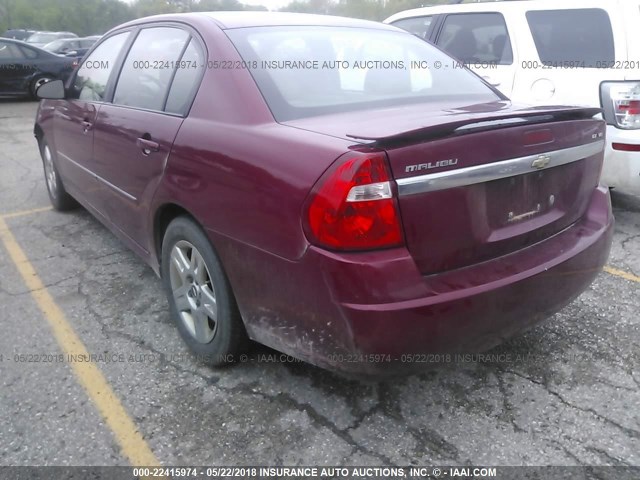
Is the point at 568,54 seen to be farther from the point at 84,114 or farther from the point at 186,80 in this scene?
the point at 84,114

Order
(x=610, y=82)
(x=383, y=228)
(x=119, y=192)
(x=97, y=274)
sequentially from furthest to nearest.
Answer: (x=610, y=82) < (x=97, y=274) < (x=119, y=192) < (x=383, y=228)

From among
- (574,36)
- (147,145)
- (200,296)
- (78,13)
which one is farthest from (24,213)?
(78,13)

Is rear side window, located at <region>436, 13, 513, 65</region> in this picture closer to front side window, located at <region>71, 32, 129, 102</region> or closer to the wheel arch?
front side window, located at <region>71, 32, 129, 102</region>

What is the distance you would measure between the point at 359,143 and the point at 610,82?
3341mm

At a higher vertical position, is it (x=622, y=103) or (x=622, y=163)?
(x=622, y=103)

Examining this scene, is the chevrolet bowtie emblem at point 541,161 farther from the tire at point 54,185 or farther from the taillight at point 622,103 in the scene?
the tire at point 54,185

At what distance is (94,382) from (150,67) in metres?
1.73

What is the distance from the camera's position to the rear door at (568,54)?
446 cm

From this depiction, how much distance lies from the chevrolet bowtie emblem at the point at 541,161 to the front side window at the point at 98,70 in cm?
272

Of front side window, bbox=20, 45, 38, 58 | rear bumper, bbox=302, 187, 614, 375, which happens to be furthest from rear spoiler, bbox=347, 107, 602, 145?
front side window, bbox=20, 45, 38, 58

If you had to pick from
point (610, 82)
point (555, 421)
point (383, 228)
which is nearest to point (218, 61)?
→ point (383, 228)

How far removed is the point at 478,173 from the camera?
1989mm

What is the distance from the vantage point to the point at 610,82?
4.37 meters

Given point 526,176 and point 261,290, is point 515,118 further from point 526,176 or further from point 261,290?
point 261,290
